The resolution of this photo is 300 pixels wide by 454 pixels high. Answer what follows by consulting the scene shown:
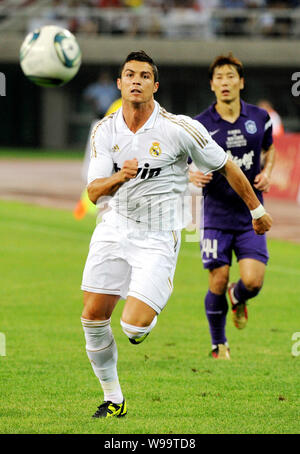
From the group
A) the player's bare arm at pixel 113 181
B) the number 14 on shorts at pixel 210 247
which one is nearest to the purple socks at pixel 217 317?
the number 14 on shorts at pixel 210 247

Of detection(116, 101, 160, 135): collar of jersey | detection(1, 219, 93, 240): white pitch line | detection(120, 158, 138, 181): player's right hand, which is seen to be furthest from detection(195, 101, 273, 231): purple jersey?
detection(1, 219, 93, 240): white pitch line

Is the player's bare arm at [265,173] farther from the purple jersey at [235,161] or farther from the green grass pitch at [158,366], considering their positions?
the green grass pitch at [158,366]

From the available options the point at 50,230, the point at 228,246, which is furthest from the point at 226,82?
the point at 50,230

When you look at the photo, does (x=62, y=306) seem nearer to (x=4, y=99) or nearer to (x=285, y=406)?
(x=285, y=406)

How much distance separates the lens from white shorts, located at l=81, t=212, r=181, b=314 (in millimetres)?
6258

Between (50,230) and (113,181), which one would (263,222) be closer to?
(113,181)

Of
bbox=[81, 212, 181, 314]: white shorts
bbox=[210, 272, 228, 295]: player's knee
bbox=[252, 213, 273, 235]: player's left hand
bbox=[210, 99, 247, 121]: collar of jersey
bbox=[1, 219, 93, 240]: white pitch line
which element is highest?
bbox=[210, 99, 247, 121]: collar of jersey

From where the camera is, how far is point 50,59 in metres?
11.3

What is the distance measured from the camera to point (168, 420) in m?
6.29

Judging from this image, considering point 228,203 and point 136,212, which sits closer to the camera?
point 136,212

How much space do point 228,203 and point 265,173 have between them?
1.46 ft

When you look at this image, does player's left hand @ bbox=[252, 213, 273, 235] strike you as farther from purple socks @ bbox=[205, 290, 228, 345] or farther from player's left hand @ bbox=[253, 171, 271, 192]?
purple socks @ bbox=[205, 290, 228, 345]

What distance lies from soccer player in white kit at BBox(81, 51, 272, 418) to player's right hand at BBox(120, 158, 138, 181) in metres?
0.27

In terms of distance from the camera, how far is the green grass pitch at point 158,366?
20.6ft
